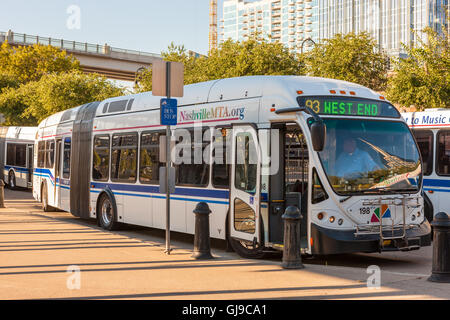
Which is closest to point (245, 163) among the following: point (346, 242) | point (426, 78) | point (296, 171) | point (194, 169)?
point (296, 171)

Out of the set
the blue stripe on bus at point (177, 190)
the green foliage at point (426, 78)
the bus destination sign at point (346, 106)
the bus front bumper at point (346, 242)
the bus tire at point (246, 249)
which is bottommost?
the bus tire at point (246, 249)

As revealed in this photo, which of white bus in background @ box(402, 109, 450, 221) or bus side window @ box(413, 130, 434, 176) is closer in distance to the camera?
white bus in background @ box(402, 109, 450, 221)

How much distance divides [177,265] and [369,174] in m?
3.25

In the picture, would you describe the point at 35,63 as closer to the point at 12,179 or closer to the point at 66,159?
the point at 12,179

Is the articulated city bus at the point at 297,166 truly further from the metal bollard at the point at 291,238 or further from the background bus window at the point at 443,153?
the background bus window at the point at 443,153

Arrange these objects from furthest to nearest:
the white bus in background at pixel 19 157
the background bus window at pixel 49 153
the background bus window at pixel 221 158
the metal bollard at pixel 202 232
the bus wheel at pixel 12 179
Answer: the bus wheel at pixel 12 179 < the white bus in background at pixel 19 157 < the background bus window at pixel 49 153 < the background bus window at pixel 221 158 < the metal bollard at pixel 202 232

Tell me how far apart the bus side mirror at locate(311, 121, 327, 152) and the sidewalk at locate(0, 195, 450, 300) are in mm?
1816

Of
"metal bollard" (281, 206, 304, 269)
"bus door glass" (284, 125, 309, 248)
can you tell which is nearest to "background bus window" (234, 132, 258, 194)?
"bus door glass" (284, 125, 309, 248)

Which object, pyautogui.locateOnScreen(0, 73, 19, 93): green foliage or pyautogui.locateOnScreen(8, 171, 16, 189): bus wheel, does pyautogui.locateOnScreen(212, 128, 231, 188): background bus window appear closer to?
pyautogui.locateOnScreen(8, 171, 16, 189): bus wheel

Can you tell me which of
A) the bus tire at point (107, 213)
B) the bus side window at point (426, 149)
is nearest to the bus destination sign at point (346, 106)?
the bus side window at point (426, 149)

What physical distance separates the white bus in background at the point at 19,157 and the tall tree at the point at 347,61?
50.5 feet

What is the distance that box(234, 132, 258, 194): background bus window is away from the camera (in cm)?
1031

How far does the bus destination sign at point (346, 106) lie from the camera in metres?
9.80

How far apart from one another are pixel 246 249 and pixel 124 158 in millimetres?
5067
